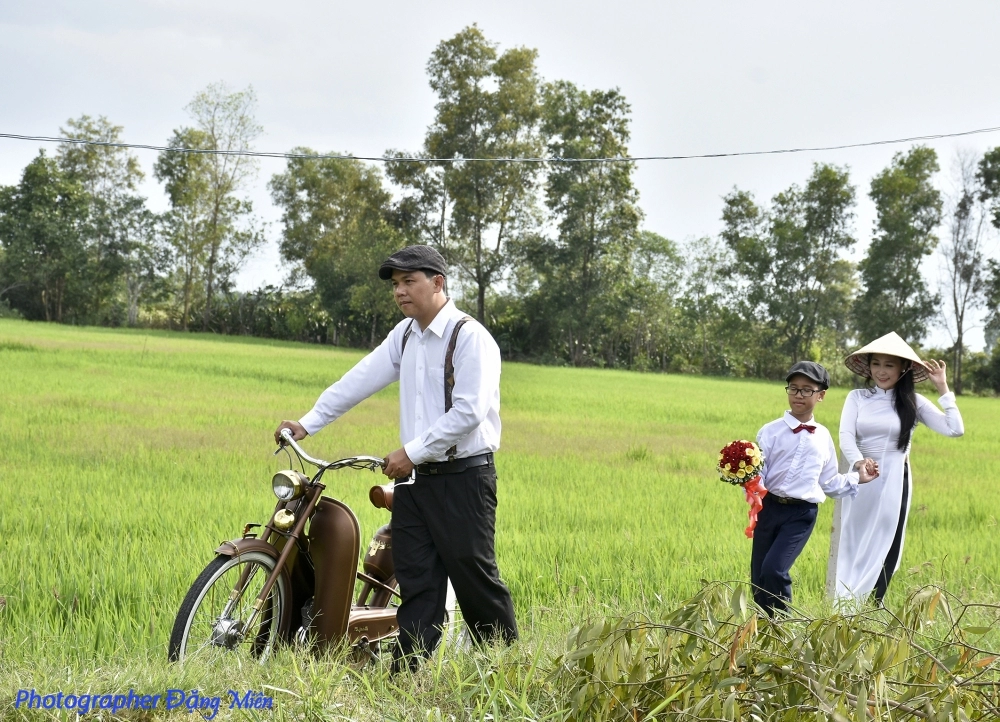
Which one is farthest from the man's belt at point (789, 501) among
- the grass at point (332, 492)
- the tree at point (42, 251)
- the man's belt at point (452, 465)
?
the tree at point (42, 251)

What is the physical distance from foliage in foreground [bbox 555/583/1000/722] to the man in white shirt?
1.08 meters

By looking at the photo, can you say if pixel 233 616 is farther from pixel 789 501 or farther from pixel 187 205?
pixel 187 205

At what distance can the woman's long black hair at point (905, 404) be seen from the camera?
5.74 metres

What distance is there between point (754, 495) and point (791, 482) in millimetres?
190

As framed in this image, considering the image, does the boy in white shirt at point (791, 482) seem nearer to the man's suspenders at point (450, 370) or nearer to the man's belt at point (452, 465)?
the man's belt at point (452, 465)

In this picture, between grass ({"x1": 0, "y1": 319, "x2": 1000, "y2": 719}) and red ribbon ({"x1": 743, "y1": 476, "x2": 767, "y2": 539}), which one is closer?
grass ({"x1": 0, "y1": 319, "x2": 1000, "y2": 719})

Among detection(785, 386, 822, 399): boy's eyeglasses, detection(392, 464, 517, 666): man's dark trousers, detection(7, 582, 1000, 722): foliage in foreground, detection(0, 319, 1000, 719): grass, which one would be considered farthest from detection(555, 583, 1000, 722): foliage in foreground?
detection(785, 386, 822, 399): boy's eyeglasses

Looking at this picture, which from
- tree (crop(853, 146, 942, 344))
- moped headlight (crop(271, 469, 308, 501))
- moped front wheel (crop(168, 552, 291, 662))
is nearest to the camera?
moped front wheel (crop(168, 552, 291, 662))

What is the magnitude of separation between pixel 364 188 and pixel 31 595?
52.0 m

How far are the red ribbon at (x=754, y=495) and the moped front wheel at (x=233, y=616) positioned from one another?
2292 mm

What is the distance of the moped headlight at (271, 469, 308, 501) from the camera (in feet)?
13.2

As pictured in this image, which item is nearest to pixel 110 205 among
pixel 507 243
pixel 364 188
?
pixel 364 188

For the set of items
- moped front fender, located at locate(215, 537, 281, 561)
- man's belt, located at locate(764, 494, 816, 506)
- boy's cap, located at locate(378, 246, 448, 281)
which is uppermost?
boy's cap, located at locate(378, 246, 448, 281)

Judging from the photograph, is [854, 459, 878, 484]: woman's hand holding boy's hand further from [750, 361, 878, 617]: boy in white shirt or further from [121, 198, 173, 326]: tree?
[121, 198, 173, 326]: tree
